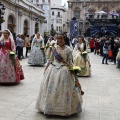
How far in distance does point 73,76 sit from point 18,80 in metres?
3.34

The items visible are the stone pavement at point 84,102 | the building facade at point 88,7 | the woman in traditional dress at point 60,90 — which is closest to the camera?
the woman in traditional dress at point 60,90

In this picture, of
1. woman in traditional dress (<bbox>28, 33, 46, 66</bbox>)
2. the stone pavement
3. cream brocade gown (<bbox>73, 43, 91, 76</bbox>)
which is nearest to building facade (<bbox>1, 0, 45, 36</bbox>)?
woman in traditional dress (<bbox>28, 33, 46, 66</bbox>)

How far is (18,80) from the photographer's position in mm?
8148

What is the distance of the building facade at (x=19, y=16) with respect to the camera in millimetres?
26812

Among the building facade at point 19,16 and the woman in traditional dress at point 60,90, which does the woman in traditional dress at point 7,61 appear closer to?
the woman in traditional dress at point 60,90

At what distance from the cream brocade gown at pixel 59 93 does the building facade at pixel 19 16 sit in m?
19.7

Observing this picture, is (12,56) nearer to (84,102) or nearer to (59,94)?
(84,102)

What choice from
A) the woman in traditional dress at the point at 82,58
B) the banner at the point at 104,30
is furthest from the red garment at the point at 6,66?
the banner at the point at 104,30

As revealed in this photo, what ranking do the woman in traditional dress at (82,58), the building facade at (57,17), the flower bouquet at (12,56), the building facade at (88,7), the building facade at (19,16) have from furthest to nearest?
the building facade at (57,17) → the building facade at (88,7) → the building facade at (19,16) → the woman in traditional dress at (82,58) → the flower bouquet at (12,56)

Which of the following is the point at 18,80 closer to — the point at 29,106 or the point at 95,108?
the point at 29,106

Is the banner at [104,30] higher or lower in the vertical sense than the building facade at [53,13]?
lower

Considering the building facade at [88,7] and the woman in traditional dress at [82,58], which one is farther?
the building facade at [88,7]

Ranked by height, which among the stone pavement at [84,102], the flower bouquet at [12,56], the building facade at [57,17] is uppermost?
the building facade at [57,17]

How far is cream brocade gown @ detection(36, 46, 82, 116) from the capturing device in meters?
4.95
